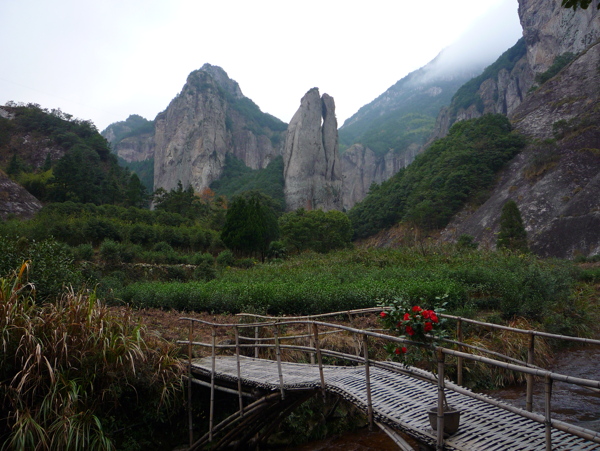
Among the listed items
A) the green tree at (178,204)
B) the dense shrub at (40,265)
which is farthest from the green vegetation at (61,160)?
the dense shrub at (40,265)

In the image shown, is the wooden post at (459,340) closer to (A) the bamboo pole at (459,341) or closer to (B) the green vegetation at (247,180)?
(A) the bamboo pole at (459,341)

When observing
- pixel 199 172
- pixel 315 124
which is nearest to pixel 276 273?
pixel 315 124

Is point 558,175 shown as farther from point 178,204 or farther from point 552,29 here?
point 552,29

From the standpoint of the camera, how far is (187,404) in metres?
6.93

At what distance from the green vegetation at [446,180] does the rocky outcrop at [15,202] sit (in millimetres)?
36482

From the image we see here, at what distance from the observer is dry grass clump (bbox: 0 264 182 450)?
17.7ft

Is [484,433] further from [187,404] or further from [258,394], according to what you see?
[187,404]

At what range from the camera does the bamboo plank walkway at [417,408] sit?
3390 millimetres

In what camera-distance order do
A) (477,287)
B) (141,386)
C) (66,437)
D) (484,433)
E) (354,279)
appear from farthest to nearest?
(354,279), (477,287), (141,386), (66,437), (484,433)

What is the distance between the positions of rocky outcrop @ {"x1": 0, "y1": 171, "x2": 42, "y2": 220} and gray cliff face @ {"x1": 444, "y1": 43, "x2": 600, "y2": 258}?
3684 cm

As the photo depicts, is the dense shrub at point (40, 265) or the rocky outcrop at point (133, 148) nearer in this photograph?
the dense shrub at point (40, 265)

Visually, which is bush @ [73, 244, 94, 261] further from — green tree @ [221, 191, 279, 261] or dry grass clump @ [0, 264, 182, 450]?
dry grass clump @ [0, 264, 182, 450]

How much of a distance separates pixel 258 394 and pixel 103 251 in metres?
17.7

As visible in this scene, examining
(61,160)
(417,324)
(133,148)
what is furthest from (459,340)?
(133,148)
